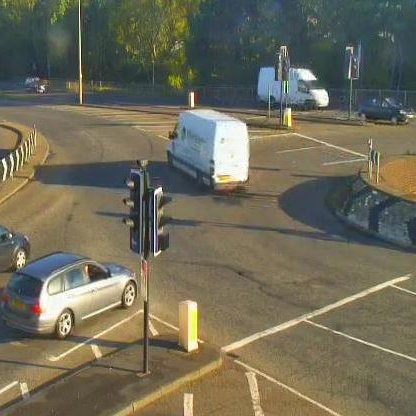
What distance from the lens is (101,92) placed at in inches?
3155

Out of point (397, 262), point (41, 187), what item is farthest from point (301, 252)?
point (41, 187)

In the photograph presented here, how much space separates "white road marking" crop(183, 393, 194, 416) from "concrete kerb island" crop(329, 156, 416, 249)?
1144cm

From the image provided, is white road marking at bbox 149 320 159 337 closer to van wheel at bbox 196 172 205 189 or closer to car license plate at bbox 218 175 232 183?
car license plate at bbox 218 175 232 183

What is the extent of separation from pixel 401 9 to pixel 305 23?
10230 millimetres

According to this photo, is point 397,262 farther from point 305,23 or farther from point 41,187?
point 305,23

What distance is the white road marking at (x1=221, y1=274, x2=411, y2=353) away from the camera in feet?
45.4

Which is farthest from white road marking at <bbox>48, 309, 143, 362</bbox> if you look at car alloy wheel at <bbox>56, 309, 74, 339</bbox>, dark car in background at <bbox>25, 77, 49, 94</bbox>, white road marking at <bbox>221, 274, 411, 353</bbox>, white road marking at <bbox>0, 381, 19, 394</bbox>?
dark car in background at <bbox>25, 77, 49, 94</bbox>

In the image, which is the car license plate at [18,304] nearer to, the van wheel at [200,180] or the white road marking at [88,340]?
the white road marking at [88,340]

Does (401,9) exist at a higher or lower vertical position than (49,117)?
higher

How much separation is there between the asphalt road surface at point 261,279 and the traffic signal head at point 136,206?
2531 millimetres

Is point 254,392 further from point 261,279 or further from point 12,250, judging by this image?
point 12,250

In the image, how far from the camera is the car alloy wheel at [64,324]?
45.4 ft

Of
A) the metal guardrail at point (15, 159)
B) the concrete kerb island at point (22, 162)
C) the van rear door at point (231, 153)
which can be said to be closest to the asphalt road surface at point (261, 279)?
the concrete kerb island at point (22, 162)

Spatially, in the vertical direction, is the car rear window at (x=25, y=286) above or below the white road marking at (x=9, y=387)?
above
